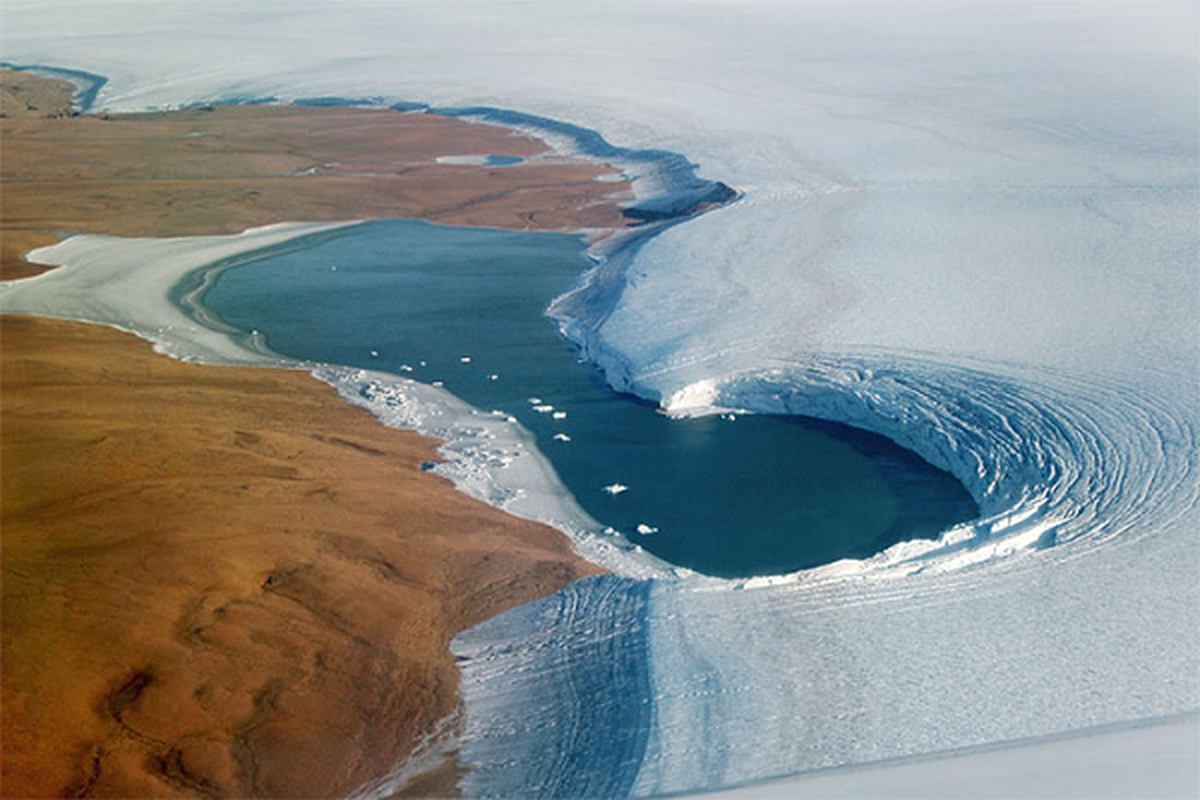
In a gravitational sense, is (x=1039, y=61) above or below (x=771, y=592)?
above

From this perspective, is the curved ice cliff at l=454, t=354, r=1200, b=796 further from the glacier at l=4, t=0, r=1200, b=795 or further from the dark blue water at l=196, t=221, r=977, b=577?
the dark blue water at l=196, t=221, r=977, b=577

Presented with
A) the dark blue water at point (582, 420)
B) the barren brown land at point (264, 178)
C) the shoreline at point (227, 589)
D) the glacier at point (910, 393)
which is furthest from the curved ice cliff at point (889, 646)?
the barren brown land at point (264, 178)

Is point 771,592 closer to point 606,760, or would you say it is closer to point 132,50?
point 606,760

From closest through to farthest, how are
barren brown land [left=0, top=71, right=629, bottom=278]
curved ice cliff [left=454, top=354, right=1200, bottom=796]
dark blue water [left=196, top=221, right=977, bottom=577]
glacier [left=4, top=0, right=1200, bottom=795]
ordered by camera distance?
1. curved ice cliff [left=454, top=354, right=1200, bottom=796]
2. glacier [left=4, top=0, right=1200, bottom=795]
3. dark blue water [left=196, top=221, right=977, bottom=577]
4. barren brown land [left=0, top=71, right=629, bottom=278]

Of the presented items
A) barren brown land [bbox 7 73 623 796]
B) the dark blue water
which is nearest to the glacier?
the dark blue water

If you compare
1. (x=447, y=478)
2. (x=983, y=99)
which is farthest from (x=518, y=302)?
(x=983, y=99)

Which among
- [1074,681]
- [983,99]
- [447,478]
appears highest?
[983,99]

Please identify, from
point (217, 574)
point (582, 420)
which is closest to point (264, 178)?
point (582, 420)
